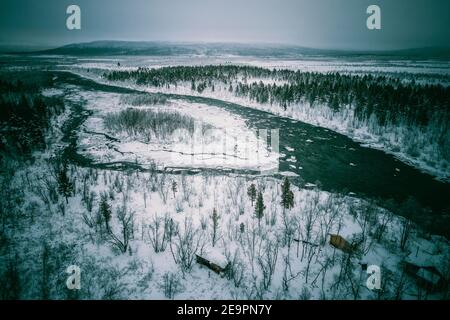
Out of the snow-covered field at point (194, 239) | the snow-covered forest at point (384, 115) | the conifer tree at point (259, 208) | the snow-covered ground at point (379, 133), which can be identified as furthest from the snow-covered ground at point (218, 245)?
the snow-covered forest at point (384, 115)

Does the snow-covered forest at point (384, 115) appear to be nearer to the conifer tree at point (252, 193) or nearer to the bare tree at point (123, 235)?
the conifer tree at point (252, 193)

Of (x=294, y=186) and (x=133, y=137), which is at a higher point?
(x=133, y=137)

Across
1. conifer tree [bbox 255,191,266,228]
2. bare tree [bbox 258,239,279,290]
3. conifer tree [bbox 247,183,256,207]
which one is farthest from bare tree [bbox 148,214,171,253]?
conifer tree [bbox 247,183,256,207]

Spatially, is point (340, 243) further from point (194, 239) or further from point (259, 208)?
point (194, 239)

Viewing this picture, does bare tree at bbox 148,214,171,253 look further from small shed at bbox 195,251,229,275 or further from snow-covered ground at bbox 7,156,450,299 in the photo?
small shed at bbox 195,251,229,275

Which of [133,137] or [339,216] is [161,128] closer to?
[133,137]

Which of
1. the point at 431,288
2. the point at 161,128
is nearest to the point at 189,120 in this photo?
the point at 161,128

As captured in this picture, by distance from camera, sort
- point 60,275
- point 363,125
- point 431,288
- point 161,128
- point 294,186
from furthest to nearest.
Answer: point 363,125
point 161,128
point 294,186
point 60,275
point 431,288

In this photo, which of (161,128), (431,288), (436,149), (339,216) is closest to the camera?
(431,288)
